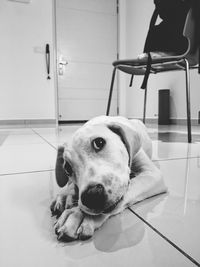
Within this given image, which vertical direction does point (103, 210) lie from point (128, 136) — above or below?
below

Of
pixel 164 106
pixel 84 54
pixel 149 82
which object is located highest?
pixel 84 54

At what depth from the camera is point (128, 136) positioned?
72 cm

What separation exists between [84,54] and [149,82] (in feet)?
5.21

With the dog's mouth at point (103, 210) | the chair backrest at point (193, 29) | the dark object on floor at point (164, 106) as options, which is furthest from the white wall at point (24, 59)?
the dog's mouth at point (103, 210)

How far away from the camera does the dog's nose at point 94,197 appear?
511 millimetres

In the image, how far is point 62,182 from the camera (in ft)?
2.54

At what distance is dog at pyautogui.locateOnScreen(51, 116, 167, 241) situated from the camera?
0.52m

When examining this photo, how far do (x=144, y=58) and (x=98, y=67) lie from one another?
3581mm

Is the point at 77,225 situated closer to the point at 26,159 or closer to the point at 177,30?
the point at 26,159

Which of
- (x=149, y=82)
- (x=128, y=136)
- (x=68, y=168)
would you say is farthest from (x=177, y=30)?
(x=149, y=82)

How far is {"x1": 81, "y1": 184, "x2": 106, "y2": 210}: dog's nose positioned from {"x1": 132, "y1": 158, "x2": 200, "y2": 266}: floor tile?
13 centimetres

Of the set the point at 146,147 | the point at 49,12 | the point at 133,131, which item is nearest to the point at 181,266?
the point at 133,131

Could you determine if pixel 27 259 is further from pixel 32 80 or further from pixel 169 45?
pixel 32 80

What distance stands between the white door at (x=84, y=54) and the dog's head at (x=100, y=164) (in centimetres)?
456
